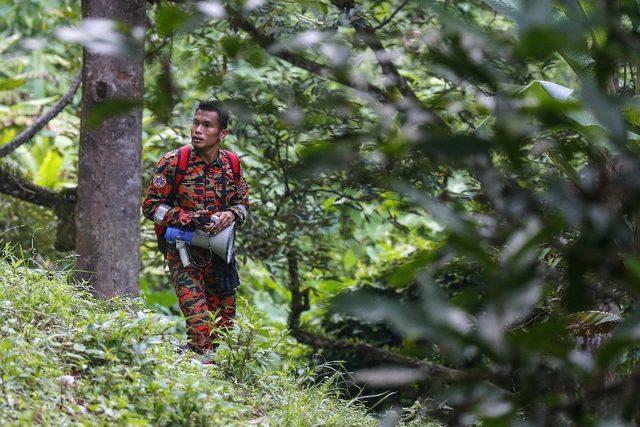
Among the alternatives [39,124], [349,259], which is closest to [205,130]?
[39,124]

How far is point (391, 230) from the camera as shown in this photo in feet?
35.5

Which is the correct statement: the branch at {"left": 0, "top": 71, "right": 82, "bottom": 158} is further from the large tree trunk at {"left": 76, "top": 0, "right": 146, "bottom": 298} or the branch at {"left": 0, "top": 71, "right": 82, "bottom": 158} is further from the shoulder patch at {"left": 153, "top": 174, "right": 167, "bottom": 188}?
the shoulder patch at {"left": 153, "top": 174, "right": 167, "bottom": 188}

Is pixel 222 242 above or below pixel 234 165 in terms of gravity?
below

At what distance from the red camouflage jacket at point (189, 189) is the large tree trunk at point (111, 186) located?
0.38 metres

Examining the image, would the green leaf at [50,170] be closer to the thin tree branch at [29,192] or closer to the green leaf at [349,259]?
the thin tree branch at [29,192]

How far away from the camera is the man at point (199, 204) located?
586 cm

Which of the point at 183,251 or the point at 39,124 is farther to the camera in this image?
the point at 39,124

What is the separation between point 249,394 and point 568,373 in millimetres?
3750

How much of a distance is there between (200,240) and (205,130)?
64cm

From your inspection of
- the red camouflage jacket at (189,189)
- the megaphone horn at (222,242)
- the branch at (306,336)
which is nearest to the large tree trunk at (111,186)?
the red camouflage jacket at (189,189)

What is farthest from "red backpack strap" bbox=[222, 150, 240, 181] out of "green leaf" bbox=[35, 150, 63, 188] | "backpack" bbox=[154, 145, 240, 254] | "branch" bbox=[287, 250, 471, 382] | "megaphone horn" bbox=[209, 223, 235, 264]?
"green leaf" bbox=[35, 150, 63, 188]

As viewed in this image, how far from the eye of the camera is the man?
5859 millimetres

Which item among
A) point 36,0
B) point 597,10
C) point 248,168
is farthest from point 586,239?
point 36,0

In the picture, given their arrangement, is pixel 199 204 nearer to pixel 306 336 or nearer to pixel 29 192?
pixel 29 192
